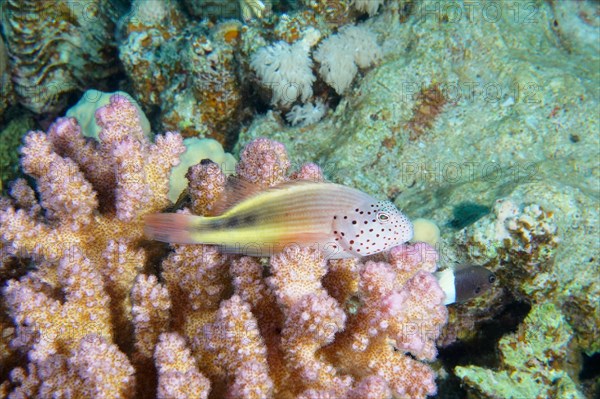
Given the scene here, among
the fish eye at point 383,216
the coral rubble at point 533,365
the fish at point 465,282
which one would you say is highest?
the fish eye at point 383,216

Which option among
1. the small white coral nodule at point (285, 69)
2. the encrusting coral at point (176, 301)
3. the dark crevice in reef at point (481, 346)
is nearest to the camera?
the encrusting coral at point (176, 301)

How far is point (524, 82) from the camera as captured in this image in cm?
500

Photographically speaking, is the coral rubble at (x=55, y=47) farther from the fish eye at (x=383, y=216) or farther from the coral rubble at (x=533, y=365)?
the coral rubble at (x=533, y=365)

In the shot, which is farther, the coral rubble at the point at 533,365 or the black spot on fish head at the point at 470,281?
the black spot on fish head at the point at 470,281

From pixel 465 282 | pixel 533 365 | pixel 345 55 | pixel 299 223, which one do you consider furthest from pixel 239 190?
pixel 345 55

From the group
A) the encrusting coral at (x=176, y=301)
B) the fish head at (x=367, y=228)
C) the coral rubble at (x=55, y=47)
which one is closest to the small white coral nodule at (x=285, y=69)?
the encrusting coral at (x=176, y=301)

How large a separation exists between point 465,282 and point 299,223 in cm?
185

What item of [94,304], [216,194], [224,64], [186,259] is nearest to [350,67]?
[224,64]

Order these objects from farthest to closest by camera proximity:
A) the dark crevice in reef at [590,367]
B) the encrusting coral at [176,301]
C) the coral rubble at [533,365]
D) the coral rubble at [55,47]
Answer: the coral rubble at [55,47]
the dark crevice in reef at [590,367]
the coral rubble at [533,365]
the encrusting coral at [176,301]

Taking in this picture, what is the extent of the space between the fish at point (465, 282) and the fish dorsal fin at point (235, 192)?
193 cm

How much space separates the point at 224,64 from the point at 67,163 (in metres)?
2.82

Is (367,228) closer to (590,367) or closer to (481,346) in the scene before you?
(481,346)

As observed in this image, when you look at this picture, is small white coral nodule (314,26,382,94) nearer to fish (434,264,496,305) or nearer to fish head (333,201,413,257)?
fish (434,264,496,305)

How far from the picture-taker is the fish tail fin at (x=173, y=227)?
2.50m
